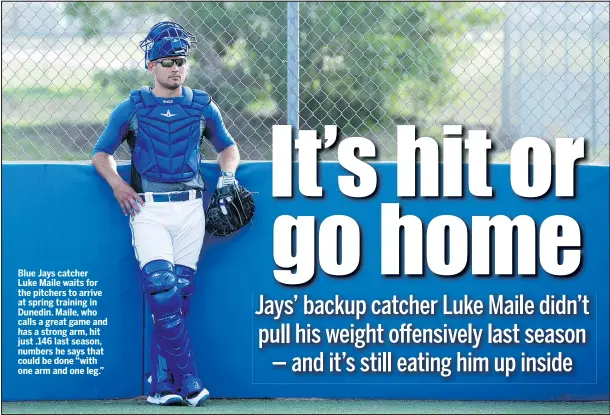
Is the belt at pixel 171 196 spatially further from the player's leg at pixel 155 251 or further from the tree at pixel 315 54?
the tree at pixel 315 54

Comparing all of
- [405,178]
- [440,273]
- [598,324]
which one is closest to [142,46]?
[405,178]

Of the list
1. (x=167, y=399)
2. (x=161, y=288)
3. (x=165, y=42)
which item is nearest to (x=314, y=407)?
(x=167, y=399)

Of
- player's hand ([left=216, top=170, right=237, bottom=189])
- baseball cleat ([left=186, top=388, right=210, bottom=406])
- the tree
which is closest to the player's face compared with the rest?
player's hand ([left=216, top=170, right=237, bottom=189])

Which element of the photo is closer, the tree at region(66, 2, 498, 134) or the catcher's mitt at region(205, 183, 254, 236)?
the catcher's mitt at region(205, 183, 254, 236)

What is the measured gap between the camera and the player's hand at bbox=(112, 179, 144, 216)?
18.3ft

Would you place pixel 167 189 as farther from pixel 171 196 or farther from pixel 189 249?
pixel 189 249

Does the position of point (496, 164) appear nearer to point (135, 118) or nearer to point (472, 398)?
point (472, 398)

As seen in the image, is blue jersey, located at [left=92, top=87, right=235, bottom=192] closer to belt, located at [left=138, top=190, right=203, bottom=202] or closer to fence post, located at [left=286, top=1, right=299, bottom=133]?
belt, located at [left=138, top=190, right=203, bottom=202]

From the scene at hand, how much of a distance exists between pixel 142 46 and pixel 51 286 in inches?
50.1

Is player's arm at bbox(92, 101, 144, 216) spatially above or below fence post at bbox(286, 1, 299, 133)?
below

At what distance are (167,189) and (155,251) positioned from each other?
1.02 ft

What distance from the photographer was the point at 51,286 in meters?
5.78

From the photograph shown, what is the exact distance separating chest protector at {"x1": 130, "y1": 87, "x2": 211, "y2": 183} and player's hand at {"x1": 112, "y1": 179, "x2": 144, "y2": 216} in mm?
99

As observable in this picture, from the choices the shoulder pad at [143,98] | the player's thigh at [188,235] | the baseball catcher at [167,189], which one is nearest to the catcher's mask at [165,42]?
the baseball catcher at [167,189]
